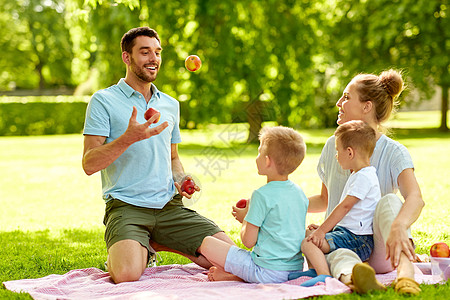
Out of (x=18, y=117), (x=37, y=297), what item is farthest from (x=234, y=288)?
(x=18, y=117)

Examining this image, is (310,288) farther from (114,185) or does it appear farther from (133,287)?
(114,185)

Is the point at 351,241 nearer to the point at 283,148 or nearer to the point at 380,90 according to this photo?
the point at 283,148

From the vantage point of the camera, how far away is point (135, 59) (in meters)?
4.38

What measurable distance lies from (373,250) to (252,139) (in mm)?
13293

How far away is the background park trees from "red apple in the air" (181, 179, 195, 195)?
8740 millimetres

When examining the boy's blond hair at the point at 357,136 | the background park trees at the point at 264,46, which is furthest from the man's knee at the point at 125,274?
the background park trees at the point at 264,46

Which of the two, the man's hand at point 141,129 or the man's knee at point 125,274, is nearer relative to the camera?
the man's hand at point 141,129

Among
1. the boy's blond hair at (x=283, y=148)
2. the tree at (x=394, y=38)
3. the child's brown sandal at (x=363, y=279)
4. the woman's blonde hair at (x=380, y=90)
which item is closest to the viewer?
the child's brown sandal at (x=363, y=279)

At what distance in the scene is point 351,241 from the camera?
3625mm

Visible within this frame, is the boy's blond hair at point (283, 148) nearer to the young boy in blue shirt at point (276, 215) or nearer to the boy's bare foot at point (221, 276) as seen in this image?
the young boy in blue shirt at point (276, 215)

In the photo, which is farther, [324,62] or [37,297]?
[324,62]

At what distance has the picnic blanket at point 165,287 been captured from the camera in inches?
132

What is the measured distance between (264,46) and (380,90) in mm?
11395

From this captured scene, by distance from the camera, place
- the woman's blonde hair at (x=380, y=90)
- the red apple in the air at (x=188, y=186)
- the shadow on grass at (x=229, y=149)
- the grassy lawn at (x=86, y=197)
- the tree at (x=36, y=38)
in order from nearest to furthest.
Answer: the woman's blonde hair at (x=380, y=90)
the red apple in the air at (x=188, y=186)
the grassy lawn at (x=86, y=197)
the shadow on grass at (x=229, y=149)
the tree at (x=36, y=38)
